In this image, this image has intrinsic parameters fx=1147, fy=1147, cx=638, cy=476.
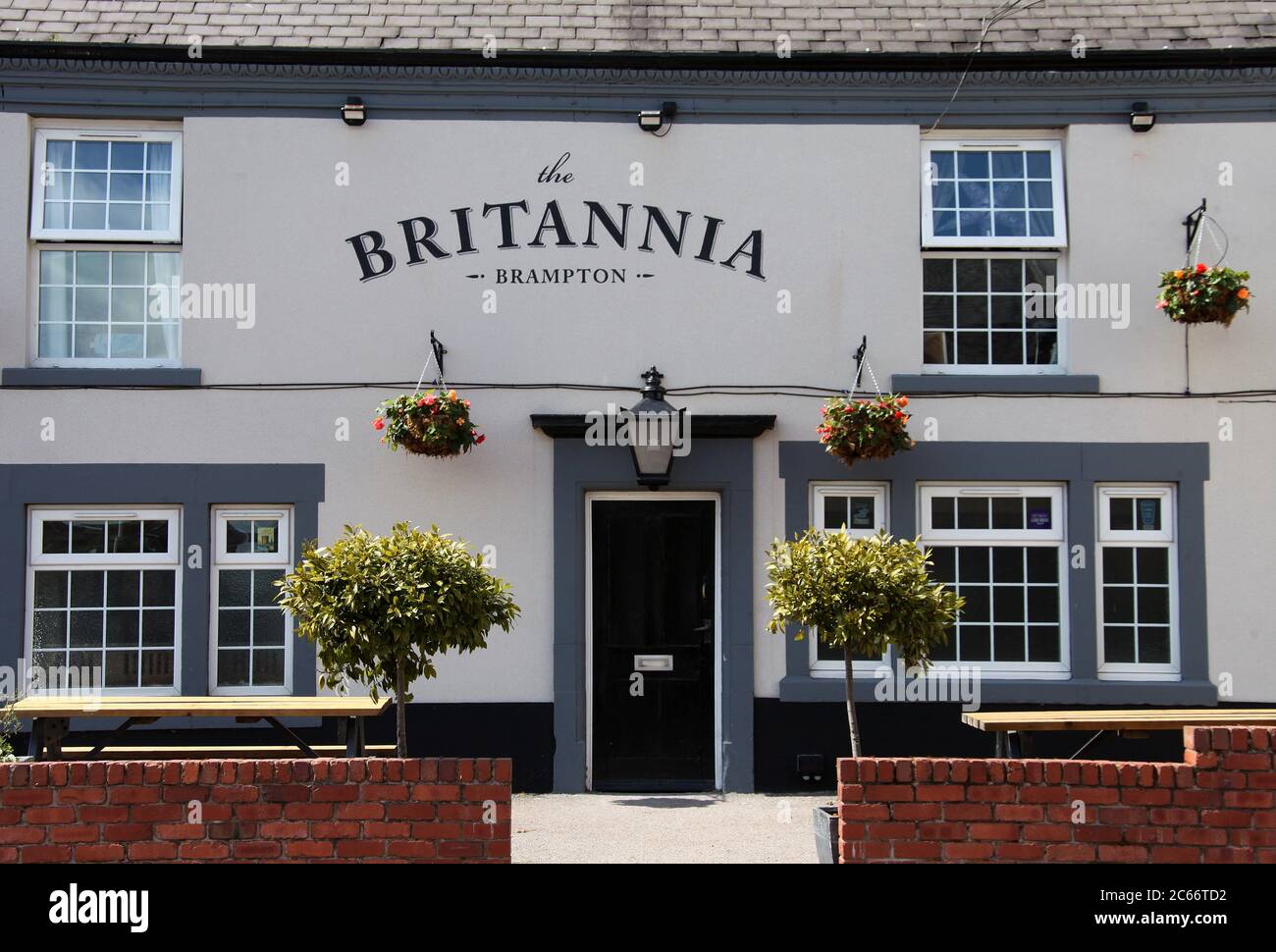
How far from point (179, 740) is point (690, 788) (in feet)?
11.6

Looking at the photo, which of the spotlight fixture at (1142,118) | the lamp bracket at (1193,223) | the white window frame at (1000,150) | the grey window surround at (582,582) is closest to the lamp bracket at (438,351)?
the grey window surround at (582,582)

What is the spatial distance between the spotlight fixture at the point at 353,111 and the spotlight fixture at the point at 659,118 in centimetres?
198

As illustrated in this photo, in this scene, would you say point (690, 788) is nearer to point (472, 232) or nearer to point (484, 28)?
point (472, 232)

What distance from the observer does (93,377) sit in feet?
26.1

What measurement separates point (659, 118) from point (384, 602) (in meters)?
4.36

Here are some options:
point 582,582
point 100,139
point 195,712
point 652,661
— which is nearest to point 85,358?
point 100,139

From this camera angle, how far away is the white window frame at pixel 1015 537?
319 inches

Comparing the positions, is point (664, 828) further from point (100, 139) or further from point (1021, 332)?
point (100, 139)

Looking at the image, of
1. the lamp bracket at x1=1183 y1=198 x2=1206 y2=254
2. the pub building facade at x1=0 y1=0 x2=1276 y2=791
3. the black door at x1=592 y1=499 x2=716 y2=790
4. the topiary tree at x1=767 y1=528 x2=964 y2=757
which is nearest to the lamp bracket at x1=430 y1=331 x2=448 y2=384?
the pub building facade at x1=0 y1=0 x2=1276 y2=791

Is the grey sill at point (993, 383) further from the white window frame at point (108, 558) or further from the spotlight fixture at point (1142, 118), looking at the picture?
the white window frame at point (108, 558)

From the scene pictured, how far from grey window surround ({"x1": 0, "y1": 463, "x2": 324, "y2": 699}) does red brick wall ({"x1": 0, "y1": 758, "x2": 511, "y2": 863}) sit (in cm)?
273

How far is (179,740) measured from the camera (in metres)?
7.87

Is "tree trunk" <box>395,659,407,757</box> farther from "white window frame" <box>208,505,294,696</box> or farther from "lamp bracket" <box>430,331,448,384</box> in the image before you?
"lamp bracket" <box>430,331,448,384</box>

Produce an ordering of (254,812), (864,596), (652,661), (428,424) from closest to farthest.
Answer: (254,812) < (864,596) < (428,424) < (652,661)
